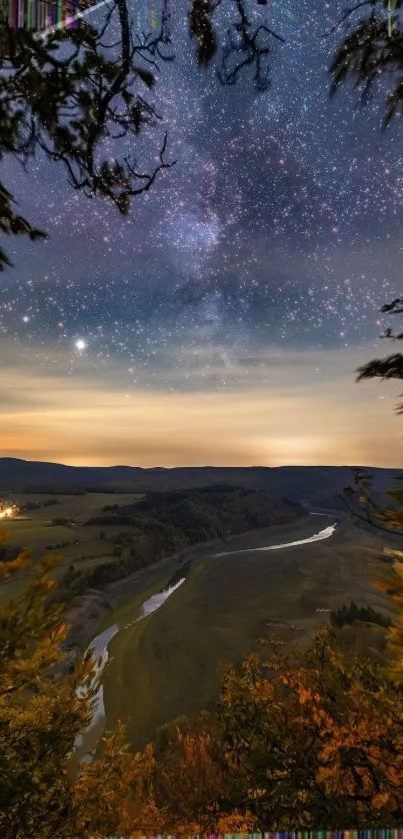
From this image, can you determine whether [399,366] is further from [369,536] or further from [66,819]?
[369,536]

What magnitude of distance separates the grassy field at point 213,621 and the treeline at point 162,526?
1092 cm

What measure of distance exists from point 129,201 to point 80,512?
180m

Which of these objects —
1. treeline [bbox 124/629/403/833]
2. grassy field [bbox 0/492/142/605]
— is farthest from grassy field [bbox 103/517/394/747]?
grassy field [bbox 0/492/142/605]

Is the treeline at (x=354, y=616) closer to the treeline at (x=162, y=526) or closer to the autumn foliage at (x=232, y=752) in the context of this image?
the treeline at (x=162, y=526)

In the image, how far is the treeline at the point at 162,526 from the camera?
83.3m

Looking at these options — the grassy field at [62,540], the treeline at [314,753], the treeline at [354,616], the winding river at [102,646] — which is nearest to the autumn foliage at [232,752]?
the treeline at [314,753]

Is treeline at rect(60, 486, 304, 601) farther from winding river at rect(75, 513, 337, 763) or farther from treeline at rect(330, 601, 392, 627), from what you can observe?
treeline at rect(330, 601, 392, 627)

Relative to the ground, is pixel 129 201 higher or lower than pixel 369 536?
higher

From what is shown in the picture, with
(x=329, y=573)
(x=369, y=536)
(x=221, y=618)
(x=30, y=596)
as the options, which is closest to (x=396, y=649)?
(x=30, y=596)

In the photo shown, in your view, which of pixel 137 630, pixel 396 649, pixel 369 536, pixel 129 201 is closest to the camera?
pixel 396 649

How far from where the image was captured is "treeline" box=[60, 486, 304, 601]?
273ft

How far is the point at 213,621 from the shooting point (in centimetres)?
6781

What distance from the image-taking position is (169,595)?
273ft

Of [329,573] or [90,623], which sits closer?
[90,623]
